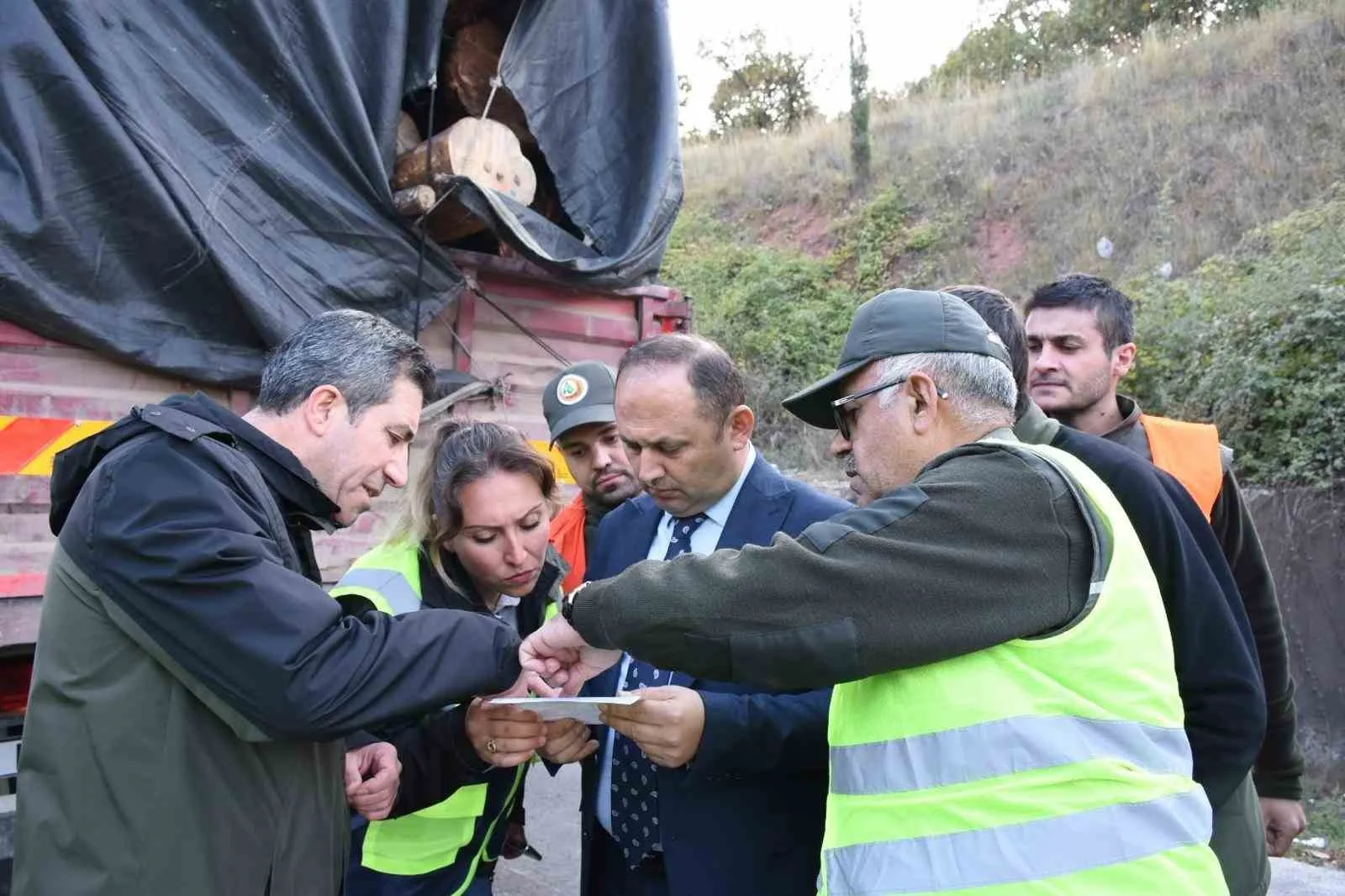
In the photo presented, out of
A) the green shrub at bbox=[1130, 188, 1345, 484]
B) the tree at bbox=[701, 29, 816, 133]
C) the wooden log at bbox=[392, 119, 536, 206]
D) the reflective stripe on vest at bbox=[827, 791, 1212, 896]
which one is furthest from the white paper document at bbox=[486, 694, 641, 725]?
the tree at bbox=[701, 29, 816, 133]

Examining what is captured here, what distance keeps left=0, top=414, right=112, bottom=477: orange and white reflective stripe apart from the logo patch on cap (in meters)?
1.38

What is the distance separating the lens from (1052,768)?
1314 millimetres

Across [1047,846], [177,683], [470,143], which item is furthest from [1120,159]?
[177,683]

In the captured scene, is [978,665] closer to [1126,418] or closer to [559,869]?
[1126,418]

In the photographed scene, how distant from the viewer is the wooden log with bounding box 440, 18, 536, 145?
4125mm

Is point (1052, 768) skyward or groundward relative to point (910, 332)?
groundward

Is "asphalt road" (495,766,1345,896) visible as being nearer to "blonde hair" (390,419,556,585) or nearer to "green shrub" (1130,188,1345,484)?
"green shrub" (1130,188,1345,484)

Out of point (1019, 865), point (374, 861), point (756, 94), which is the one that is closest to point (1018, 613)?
point (1019, 865)

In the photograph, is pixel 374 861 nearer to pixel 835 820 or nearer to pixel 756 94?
pixel 835 820

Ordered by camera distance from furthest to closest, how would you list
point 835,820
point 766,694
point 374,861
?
point 374,861, point 766,694, point 835,820

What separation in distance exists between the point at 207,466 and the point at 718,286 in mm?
12525

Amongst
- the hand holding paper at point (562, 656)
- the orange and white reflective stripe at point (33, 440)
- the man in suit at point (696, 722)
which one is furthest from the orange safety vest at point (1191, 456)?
the orange and white reflective stripe at point (33, 440)

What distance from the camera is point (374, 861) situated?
2.25 metres

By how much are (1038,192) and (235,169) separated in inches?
457
